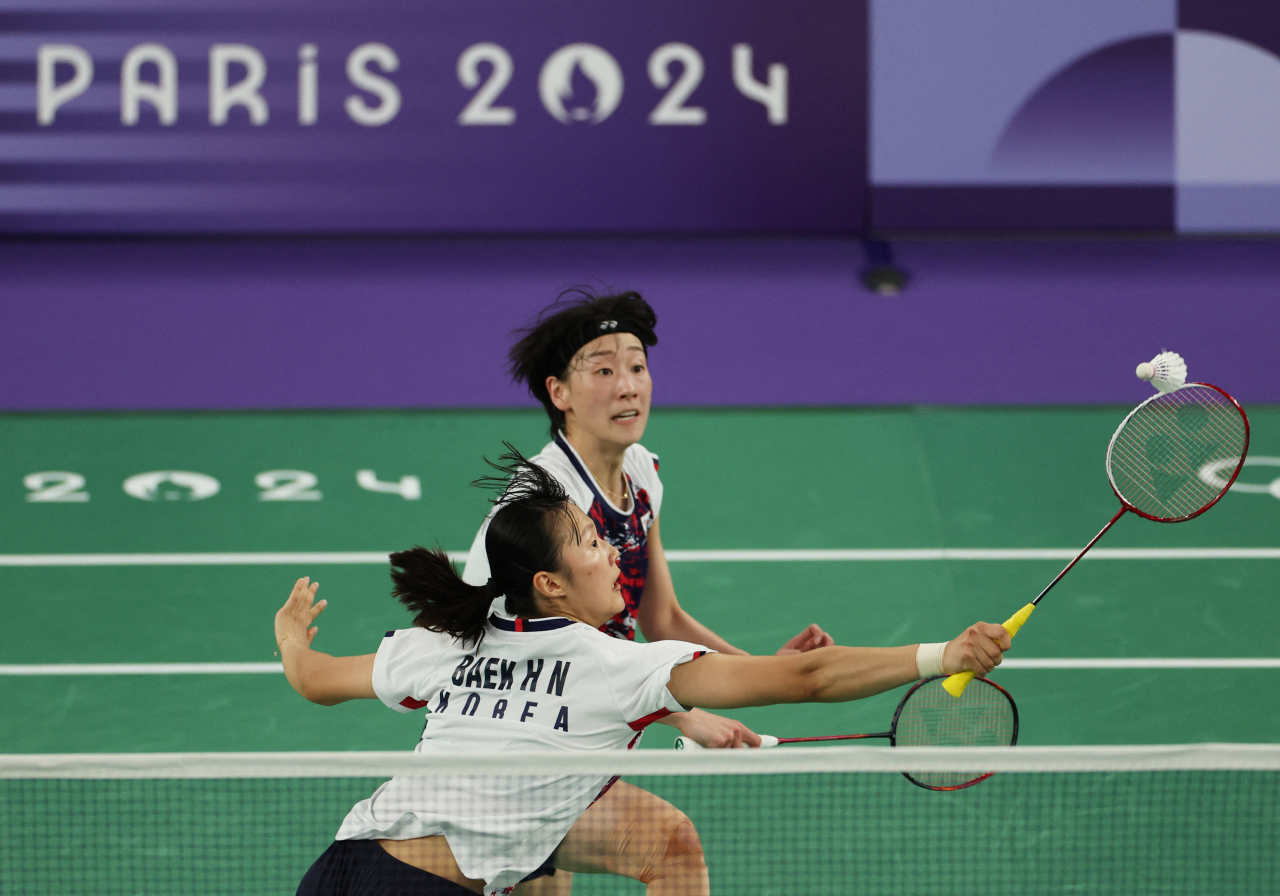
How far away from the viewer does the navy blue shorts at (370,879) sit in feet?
10.6

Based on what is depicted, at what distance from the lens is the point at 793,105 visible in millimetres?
9742

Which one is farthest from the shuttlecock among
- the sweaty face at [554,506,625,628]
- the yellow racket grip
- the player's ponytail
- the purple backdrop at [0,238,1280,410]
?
the purple backdrop at [0,238,1280,410]

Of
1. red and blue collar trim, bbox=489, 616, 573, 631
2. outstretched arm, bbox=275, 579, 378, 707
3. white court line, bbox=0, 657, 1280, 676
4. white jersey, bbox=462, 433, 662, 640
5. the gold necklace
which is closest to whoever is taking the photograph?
red and blue collar trim, bbox=489, 616, 573, 631

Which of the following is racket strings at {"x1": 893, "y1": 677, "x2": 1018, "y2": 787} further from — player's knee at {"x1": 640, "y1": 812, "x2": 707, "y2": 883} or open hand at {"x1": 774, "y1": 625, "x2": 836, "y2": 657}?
player's knee at {"x1": 640, "y1": 812, "x2": 707, "y2": 883}

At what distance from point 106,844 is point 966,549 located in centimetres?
Answer: 402

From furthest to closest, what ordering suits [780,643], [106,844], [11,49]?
[11,49] < [780,643] < [106,844]

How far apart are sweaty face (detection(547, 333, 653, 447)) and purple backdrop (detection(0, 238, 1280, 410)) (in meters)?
4.45

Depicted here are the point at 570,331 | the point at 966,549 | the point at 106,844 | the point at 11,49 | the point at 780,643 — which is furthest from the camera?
the point at 11,49

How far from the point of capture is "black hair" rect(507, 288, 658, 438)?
425 centimetres

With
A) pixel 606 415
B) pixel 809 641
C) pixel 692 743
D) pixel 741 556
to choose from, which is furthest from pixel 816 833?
pixel 741 556

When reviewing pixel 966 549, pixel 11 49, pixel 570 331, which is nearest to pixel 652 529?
pixel 570 331

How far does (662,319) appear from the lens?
367 inches

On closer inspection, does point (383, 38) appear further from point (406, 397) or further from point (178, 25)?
point (406, 397)

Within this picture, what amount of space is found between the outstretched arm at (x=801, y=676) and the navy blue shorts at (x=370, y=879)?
2.22 ft
